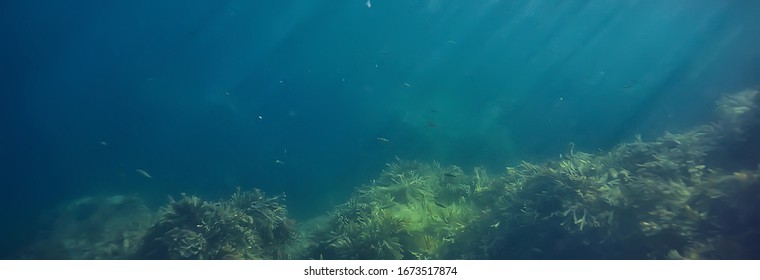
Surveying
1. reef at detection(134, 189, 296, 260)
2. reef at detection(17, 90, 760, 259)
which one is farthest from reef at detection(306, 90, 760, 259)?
reef at detection(134, 189, 296, 260)

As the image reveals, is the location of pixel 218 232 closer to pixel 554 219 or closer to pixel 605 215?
pixel 554 219

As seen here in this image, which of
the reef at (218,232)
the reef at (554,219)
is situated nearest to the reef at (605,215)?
the reef at (554,219)

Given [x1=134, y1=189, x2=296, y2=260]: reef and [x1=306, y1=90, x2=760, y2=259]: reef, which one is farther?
[x1=134, y1=189, x2=296, y2=260]: reef

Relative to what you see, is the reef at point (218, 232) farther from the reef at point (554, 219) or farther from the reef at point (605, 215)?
the reef at point (605, 215)

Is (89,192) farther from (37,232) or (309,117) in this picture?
(309,117)

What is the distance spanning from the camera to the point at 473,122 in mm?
13891

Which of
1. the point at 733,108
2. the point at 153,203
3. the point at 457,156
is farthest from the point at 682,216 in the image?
the point at 153,203

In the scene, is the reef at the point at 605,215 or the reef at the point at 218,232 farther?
the reef at the point at 218,232

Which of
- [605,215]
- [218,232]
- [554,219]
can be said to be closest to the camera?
[605,215]

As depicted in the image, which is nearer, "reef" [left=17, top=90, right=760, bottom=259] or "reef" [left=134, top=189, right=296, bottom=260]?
"reef" [left=17, top=90, right=760, bottom=259]

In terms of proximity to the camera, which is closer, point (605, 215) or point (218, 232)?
point (605, 215)

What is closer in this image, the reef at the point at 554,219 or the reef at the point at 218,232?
the reef at the point at 554,219

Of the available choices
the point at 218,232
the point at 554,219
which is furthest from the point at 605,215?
the point at 218,232

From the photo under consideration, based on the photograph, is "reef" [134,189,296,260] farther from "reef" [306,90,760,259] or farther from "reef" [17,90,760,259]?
"reef" [306,90,760,259]
